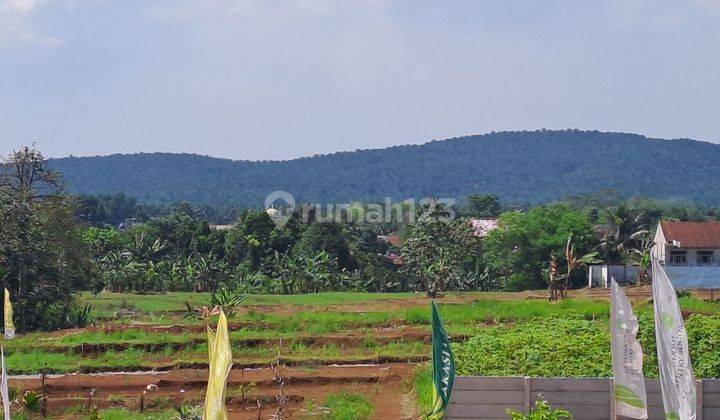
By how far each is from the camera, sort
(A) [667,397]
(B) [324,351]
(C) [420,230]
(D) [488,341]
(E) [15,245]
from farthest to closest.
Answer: (C) [420,230] → (E) [15,245] → (B) [324,351] → (D) [488,341] → (A) [667,397]

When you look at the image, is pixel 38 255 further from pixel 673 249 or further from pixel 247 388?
pixel 673 249

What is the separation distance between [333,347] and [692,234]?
39.7 m

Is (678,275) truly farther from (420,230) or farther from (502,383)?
(502,383)

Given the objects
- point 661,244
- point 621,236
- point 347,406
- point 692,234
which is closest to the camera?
point 347,406

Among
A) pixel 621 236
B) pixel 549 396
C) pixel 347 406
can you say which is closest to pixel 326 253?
pixel 621 236

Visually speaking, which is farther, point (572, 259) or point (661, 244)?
point (661, 244)

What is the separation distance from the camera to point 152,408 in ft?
65.5

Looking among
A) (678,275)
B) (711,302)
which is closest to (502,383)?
(711,302)

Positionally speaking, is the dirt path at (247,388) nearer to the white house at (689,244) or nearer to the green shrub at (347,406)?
the green shrub at (347,406)

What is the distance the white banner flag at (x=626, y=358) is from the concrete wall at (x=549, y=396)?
2.86 metres

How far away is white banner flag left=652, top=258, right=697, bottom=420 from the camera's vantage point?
379 inches

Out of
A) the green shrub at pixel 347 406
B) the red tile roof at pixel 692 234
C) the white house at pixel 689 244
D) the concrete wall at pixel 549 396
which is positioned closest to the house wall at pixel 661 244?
the white house at pixel 689 244

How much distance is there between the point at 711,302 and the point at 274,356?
18.4 metres

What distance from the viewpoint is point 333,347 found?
2853 centimetres
